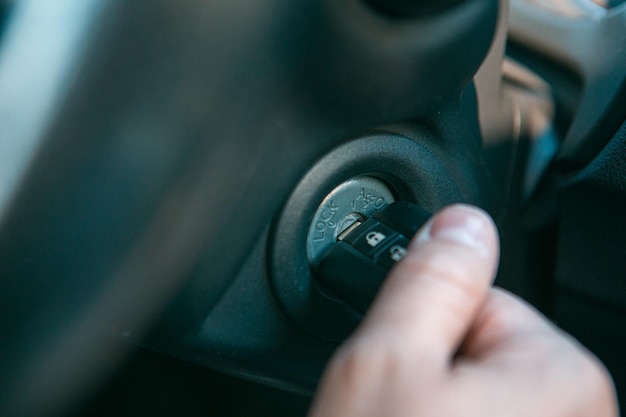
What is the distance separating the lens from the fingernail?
42cm

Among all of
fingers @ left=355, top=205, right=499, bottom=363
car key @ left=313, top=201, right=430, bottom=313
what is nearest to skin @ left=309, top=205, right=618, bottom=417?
fingers @ left=355, top=205, right=499, bottom=363

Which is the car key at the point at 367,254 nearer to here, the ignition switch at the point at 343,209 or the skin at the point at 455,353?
the ignition switch at the point at 343,209

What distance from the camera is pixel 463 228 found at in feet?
1.37

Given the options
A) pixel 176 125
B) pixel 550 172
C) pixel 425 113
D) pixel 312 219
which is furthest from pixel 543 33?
pixel 176 125

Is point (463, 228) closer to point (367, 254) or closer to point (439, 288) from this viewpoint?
point (439, 288)

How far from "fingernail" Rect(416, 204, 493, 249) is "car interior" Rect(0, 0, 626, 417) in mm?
116

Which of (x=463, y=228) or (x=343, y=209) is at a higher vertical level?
(x=463, y=228)

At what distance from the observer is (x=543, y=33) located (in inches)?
37.2

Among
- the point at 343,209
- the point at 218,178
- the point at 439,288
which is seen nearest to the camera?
the point at 439,288

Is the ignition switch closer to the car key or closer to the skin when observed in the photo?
the car key

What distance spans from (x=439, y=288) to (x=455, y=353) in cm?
6

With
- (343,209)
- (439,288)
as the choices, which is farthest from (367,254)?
(439,288)

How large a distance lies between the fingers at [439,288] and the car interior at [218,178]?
12cm

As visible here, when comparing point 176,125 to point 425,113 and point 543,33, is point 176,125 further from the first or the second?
point 543,33
